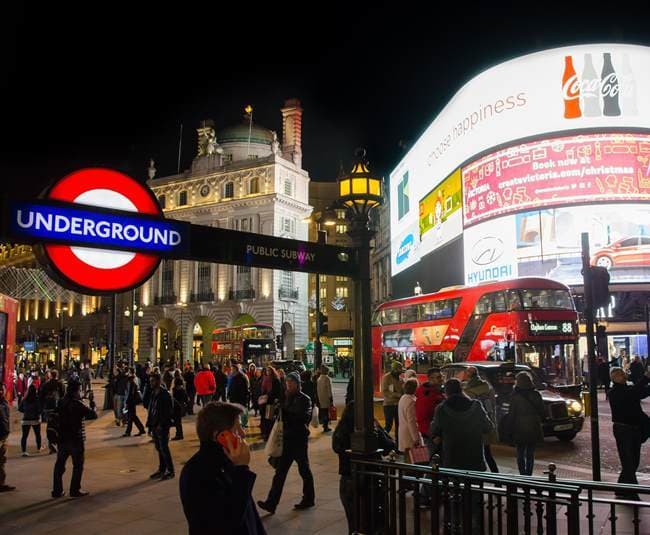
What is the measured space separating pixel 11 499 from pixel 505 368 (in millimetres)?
9988

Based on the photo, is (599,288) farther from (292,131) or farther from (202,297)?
(292,131)

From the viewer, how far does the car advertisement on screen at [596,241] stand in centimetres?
3222

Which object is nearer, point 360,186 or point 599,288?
point 360,186

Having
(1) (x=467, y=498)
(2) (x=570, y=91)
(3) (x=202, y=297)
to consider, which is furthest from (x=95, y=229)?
(3) (x=202, y=297)

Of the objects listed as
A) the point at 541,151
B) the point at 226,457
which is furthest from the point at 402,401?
the point at 541,151

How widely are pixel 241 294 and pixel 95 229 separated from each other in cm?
5669

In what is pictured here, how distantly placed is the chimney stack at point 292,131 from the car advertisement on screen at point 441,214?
25.3 metres

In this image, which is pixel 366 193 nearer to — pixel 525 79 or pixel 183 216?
pixel 525 79

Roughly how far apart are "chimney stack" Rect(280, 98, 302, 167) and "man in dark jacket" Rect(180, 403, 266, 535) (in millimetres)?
62186

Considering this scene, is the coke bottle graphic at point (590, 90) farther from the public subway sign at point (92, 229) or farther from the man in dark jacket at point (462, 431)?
the public subway sign at point (92, 229)

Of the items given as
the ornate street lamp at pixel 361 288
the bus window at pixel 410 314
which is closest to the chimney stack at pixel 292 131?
the bus window at pixel 410 314

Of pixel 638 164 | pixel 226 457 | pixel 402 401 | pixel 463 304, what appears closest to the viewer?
pixel 226 457

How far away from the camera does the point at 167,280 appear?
217 feet

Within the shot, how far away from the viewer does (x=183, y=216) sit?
64500 mm
